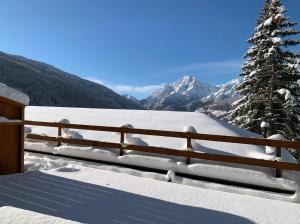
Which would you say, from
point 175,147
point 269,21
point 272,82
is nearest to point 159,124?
point 175,147

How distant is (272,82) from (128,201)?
19495mm

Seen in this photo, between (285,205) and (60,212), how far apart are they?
15.2ft

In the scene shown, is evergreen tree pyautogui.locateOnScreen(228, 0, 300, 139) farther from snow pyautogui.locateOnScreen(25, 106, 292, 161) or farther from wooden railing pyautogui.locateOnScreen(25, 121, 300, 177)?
wooden railing pyautogui.locateOnScreen(25, 121, 300, 177)

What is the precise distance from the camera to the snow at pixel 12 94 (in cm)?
874

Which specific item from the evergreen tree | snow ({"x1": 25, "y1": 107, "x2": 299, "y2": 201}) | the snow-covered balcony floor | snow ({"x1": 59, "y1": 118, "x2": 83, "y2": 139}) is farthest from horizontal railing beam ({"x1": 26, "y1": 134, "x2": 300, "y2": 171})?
the evergreen tree

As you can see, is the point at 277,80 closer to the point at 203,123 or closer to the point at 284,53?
the point at 284,53

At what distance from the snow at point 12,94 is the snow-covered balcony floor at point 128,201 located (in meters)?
2.02

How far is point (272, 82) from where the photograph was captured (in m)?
24.0

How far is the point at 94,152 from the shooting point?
11.0 metres

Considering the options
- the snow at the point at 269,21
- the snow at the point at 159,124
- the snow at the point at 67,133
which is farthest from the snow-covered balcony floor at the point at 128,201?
the snow at the point at 269,21

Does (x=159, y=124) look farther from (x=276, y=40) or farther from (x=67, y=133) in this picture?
(x=276, y=40)

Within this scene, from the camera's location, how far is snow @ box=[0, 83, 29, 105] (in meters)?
8.74

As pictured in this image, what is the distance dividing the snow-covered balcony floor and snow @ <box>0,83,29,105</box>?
2.02 m

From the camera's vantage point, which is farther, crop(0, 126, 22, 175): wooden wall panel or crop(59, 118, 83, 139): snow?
crop(59, 118, 83, 139): snow
